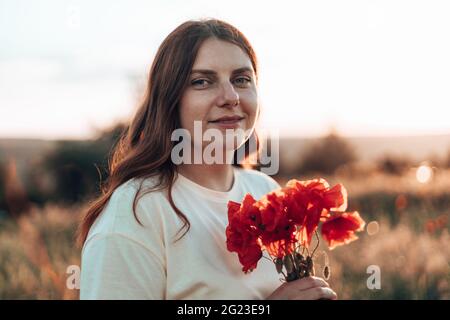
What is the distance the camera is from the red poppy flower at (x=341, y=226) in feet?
8.95

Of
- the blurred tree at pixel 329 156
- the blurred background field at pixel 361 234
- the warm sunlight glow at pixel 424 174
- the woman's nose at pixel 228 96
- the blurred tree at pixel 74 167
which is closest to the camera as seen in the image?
the woman's nose at pixel 228 96

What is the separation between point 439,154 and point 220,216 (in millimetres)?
12708

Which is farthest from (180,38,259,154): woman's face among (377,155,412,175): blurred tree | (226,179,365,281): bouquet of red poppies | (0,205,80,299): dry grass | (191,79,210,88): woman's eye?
(377,155,412,175): blurred tree

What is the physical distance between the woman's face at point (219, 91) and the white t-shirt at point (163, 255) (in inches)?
12.5

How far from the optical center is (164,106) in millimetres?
3055

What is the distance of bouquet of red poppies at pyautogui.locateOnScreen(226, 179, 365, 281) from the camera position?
2590mm

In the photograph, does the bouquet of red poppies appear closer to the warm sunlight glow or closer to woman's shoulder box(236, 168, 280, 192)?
woman's shoulder box(236, 168, 280, 192)

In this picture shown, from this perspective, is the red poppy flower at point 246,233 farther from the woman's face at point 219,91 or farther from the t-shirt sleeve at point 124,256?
the woman's face at point 219,91

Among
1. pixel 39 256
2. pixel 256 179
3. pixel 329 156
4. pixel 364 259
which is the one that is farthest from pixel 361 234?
pixel 329 156

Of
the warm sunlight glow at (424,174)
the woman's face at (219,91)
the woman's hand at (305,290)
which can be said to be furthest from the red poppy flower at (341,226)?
the warm sunlight glow at (424,174)

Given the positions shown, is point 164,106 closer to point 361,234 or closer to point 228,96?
point 228,96

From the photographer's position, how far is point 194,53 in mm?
3020

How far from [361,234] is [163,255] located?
563cm

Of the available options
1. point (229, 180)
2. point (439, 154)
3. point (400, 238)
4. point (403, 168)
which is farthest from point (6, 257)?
point (403, 168)
